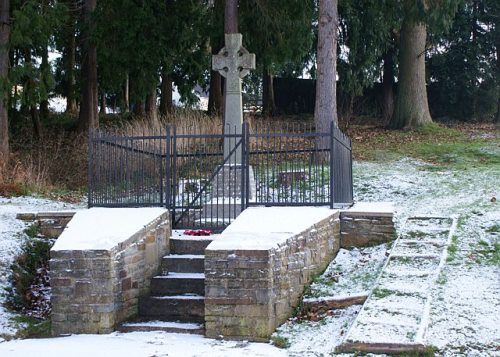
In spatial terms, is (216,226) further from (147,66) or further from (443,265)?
(147,66)

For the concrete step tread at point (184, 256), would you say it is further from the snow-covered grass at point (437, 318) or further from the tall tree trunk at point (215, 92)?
the tall tree trunk at point (215, 92)

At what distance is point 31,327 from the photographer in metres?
8.64

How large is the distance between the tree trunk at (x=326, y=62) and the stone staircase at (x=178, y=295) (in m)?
7.65

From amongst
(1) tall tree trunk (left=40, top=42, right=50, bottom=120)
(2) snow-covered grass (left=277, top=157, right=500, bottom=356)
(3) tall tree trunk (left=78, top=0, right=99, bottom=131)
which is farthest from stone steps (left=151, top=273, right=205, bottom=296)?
(3) tall tree trunk (left=78, top=0, right=99, bottom=131)

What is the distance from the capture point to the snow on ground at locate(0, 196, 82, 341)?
28.7ft

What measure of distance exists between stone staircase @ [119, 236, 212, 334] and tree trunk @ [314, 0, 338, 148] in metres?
7.65

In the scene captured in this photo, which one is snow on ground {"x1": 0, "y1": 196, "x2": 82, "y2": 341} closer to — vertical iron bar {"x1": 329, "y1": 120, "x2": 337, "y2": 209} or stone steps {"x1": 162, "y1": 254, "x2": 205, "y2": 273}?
stone steps {"x1": 162, "y1": 254, "x2": 205, "y2": 273}

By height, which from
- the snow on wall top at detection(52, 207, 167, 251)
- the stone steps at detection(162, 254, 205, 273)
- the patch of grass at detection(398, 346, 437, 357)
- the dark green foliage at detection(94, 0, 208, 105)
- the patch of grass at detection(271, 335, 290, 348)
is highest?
the dark green foliage at detection(94, 0, 208, 105)

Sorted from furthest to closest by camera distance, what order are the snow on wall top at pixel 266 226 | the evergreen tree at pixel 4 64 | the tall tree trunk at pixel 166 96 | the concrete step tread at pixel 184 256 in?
the tall tree trunk at pixel 166 96
the evergreen tree at pixel 4 64
the concrete step tread at pixel 184 256
the snow on wall top at pixel 266 226

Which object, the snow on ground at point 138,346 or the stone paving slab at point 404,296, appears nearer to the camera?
the stone paving slab at point 404,296

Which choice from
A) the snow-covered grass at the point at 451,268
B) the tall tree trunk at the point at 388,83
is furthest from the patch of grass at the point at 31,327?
the tall tree trunk at the point at 388,83

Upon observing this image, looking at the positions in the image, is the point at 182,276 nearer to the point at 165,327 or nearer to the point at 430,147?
the point at 165,327

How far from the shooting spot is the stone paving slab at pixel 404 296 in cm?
715

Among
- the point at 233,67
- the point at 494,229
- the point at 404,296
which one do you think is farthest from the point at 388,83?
the point at 404,296
